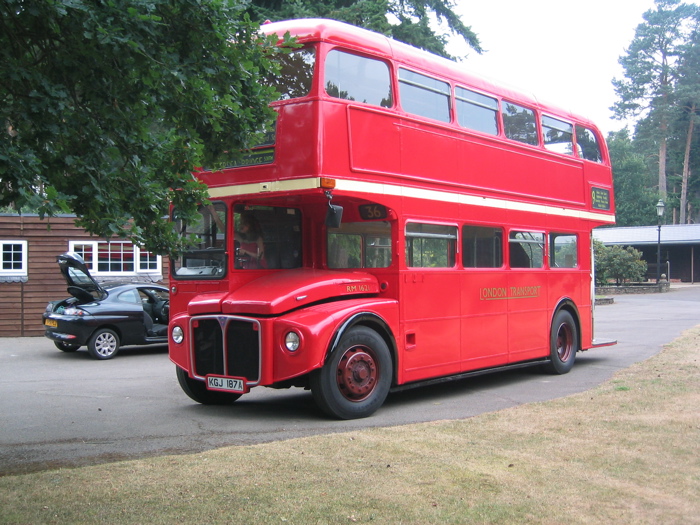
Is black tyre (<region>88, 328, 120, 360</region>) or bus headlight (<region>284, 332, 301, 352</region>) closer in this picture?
bus headlight (<region>284, 332, 301, 352</region>)

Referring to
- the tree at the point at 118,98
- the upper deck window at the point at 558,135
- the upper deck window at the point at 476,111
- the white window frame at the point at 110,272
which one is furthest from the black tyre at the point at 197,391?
the white window frame at the point at 110,272

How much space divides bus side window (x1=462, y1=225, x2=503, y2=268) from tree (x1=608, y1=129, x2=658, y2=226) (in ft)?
215

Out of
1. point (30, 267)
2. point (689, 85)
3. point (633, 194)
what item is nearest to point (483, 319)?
point (30, 267)

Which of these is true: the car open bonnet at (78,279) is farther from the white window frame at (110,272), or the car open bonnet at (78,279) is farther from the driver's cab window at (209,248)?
the driver's cab window at (209,248)

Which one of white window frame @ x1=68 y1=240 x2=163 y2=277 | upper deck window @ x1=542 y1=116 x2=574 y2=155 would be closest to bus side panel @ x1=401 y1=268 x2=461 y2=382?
upper deck window @ x1=542 y1=116 x2=574 y2=155

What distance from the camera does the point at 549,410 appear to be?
8.68 meters

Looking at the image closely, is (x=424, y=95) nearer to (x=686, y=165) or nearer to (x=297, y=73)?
(x=297, y=73)

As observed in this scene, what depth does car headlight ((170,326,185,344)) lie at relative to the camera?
9.26m

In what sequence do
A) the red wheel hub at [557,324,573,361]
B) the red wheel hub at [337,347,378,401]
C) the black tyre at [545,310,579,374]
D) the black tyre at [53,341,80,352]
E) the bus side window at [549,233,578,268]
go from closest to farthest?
the red wheel hub at [337,347,378,401]
the black tyre at [545,310,579,374]
the bus side window at [549,233,578,268]
the red wheel hub at [557,324,573,361]
the black tyre at [53,341,80,352]

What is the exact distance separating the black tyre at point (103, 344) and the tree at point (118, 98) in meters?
9.79

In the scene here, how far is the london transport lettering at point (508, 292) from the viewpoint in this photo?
1117 centimetres

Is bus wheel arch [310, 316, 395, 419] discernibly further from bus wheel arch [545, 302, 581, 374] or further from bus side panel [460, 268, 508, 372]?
bus wheel arch [545, 302, 581, 374]

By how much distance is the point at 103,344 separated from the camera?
16203 millimetres

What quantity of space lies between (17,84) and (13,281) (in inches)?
644
